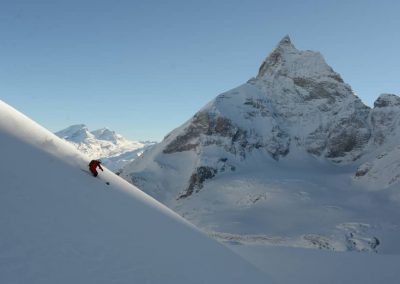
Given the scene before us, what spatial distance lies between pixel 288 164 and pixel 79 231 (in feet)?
348

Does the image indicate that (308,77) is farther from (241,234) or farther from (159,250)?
(159,250)

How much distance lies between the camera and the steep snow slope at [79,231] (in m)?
6.93

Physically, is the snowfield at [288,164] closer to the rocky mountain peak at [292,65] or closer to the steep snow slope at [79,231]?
the rocky mountain peak at [292,65]

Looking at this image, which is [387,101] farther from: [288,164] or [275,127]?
[288,164]

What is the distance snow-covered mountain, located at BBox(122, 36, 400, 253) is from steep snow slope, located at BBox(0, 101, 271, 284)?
4746 centimetres

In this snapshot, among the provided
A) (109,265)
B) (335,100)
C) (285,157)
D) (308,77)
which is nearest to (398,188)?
(285,157)

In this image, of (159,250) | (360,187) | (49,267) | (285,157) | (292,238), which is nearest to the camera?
(49,267)

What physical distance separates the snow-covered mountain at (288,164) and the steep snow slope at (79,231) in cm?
4746

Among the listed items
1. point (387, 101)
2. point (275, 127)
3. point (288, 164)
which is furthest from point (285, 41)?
point (288, 164)

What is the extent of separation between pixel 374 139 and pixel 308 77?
1322 inches

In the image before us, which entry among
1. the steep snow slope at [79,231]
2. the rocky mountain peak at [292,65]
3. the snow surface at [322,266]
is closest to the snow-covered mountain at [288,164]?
the rocky mountain peak at [292,65]

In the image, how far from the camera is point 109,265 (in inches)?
309

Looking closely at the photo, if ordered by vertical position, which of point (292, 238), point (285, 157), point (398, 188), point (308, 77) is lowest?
point (292, 238)

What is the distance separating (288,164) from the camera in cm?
11062
